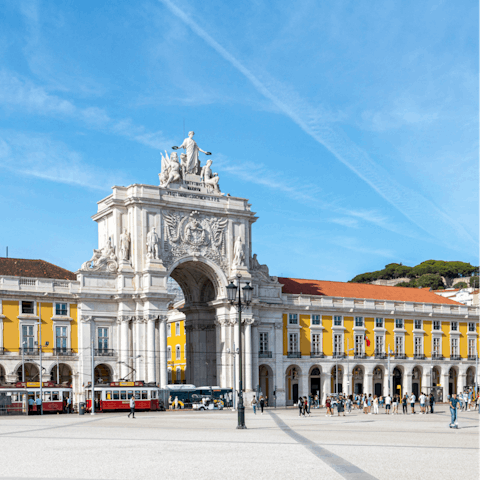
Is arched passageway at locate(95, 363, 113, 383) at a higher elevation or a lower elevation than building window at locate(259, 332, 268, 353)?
lower

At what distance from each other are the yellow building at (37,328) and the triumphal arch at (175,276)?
1.23 m

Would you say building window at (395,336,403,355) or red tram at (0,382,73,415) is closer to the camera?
red tram at (0,382,73,415)

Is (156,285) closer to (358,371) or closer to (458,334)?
(358,371)

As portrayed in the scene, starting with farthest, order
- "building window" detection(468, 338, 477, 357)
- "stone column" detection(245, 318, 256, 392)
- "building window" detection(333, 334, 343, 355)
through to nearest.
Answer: "building window" detection(468, 338, 477, 357) < "building window" detection(333, 334, 343, 355) < "stone column" detection(245, 318, 256, 392)

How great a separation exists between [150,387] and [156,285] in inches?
433

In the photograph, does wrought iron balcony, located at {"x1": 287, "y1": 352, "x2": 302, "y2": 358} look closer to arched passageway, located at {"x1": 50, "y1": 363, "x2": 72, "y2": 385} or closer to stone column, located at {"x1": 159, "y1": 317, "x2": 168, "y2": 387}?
stone column, located at {"x1": 159, "y1": 317, "x2": 168, "y2": 387}

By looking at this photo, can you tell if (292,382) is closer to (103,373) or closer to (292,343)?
(292,343)

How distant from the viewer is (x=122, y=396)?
2361 inches

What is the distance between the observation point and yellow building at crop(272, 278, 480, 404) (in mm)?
80438

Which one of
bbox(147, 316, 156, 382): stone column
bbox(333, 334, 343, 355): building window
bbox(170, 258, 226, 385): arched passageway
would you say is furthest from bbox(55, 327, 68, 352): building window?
bbox(333, 334, 343, 355): building window

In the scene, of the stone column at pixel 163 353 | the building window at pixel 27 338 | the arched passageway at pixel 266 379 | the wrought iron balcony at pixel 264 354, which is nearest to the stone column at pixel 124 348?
the stone column at pixel 163 353

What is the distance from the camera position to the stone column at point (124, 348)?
68.2m

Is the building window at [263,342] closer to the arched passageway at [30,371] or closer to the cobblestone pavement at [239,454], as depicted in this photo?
the arched passageway at [30,371]

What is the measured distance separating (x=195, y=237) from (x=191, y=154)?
29.2ft
